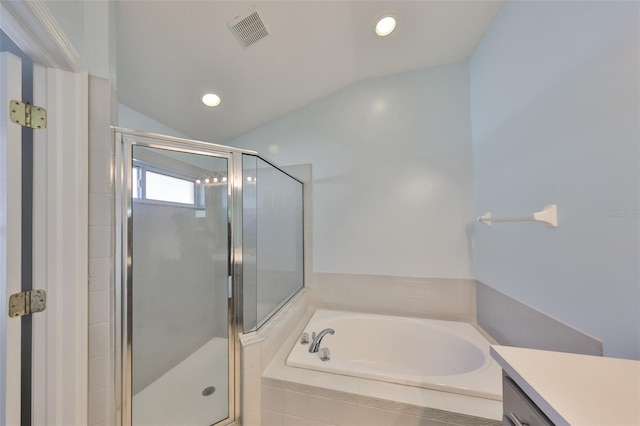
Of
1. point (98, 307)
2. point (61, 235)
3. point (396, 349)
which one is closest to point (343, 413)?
point (396, 349)

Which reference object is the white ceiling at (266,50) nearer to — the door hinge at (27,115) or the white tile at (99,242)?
the door hinge at (27,115)

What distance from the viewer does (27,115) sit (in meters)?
0.78

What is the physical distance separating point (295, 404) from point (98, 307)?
1045mm

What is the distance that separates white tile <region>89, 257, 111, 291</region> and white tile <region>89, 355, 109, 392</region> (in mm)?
303

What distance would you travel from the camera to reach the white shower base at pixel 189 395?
1248mm

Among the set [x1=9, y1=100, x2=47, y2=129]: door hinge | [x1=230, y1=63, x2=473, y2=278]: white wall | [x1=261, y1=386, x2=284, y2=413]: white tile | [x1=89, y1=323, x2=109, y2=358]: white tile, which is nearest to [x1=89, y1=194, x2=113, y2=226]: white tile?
A: [x1=9, y1=100, x2=47, y2=129]: door hinge

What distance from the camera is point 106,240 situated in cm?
95

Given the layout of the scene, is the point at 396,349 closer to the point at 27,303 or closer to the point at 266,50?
the point at 27,303

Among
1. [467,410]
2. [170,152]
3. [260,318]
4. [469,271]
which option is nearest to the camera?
[467,410]

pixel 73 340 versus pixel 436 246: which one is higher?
pixel 436 246

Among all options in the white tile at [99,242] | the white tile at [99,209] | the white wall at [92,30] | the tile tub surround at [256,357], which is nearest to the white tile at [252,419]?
the tile tub surround at [256,357]

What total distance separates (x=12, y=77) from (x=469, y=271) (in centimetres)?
270

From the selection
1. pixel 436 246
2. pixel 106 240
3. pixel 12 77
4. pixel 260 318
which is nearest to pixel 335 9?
pixel 12 77

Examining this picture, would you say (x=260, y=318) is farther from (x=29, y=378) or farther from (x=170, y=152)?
(x=170, y=152)
